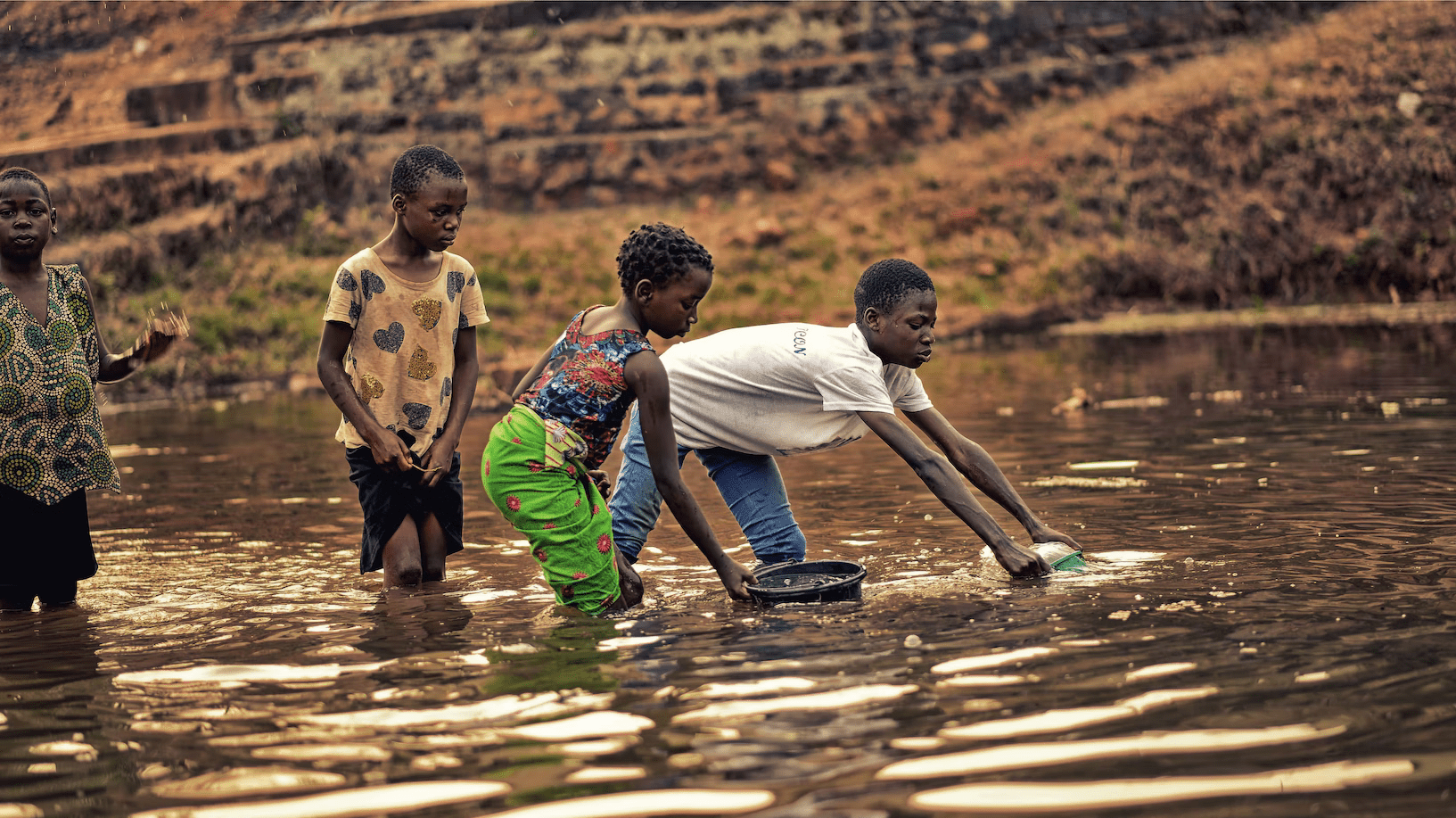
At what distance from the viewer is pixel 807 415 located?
5672 millimetres

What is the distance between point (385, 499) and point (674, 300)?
1.75m

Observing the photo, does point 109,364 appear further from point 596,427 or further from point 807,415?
point 807,415

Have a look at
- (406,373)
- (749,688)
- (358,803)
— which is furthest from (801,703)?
(406,373)

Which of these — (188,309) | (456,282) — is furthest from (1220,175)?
(456,282)

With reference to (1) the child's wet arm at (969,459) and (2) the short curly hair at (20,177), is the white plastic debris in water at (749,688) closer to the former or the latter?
(1) the child's wet arm at (969,459)

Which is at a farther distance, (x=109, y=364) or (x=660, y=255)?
(x=109, y=364)

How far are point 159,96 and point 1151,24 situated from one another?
68.7 ft

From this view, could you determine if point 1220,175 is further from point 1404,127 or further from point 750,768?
point 750,768

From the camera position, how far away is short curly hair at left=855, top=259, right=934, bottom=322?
5406mm

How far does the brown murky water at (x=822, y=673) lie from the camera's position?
310 cm

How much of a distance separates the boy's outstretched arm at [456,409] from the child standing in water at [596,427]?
0.73 meters

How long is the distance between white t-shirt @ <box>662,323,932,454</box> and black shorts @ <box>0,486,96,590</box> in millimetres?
2493

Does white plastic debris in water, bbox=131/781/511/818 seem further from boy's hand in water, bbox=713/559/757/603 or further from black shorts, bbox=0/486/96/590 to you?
black shorts, bbox=0/486/96/590

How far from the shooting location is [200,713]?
3.97 m
